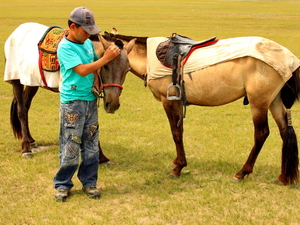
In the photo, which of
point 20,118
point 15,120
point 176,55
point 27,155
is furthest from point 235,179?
point 15,120

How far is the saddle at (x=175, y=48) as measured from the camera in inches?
224

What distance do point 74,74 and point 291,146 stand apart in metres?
2.92

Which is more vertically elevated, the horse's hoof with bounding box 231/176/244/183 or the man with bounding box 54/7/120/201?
the man with bounding box 54/7/120/201

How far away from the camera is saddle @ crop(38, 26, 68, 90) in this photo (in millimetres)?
6102

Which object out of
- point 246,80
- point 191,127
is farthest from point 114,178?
point 191,127

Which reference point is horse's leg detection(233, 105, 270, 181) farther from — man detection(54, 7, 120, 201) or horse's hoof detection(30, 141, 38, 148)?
horse's hoof detection(30, 141, 38, 148)

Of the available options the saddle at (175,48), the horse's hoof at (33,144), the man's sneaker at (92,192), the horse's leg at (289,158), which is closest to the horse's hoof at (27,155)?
the horse's hoof at (33,144)

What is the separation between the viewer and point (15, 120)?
735 centimetres

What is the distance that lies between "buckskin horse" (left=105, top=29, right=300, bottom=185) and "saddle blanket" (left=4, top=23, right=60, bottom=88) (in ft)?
4.55

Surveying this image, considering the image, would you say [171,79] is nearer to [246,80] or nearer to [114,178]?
[246,80]

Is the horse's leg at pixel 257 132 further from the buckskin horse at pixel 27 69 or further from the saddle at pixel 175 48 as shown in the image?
the buckskin horse at pixel 27 69

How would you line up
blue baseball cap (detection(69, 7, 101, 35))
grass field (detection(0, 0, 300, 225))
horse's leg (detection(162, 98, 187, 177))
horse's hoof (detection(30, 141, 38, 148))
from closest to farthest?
1. blue baseball cap (detection(69, 7, 101, 35))
2. grass field (detection(0, 0, 300, 225))
3. horse's leg (detection(162, 98, 187, 177))
4. horse's hoof (detection(30, 141, 38, 148))

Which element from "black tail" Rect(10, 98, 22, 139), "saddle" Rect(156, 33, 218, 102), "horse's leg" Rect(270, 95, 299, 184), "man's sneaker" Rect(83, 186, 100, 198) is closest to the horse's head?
"saddle" Rect(156, 33, 218, 102)

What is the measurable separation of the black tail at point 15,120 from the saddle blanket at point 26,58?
0.68 metres
